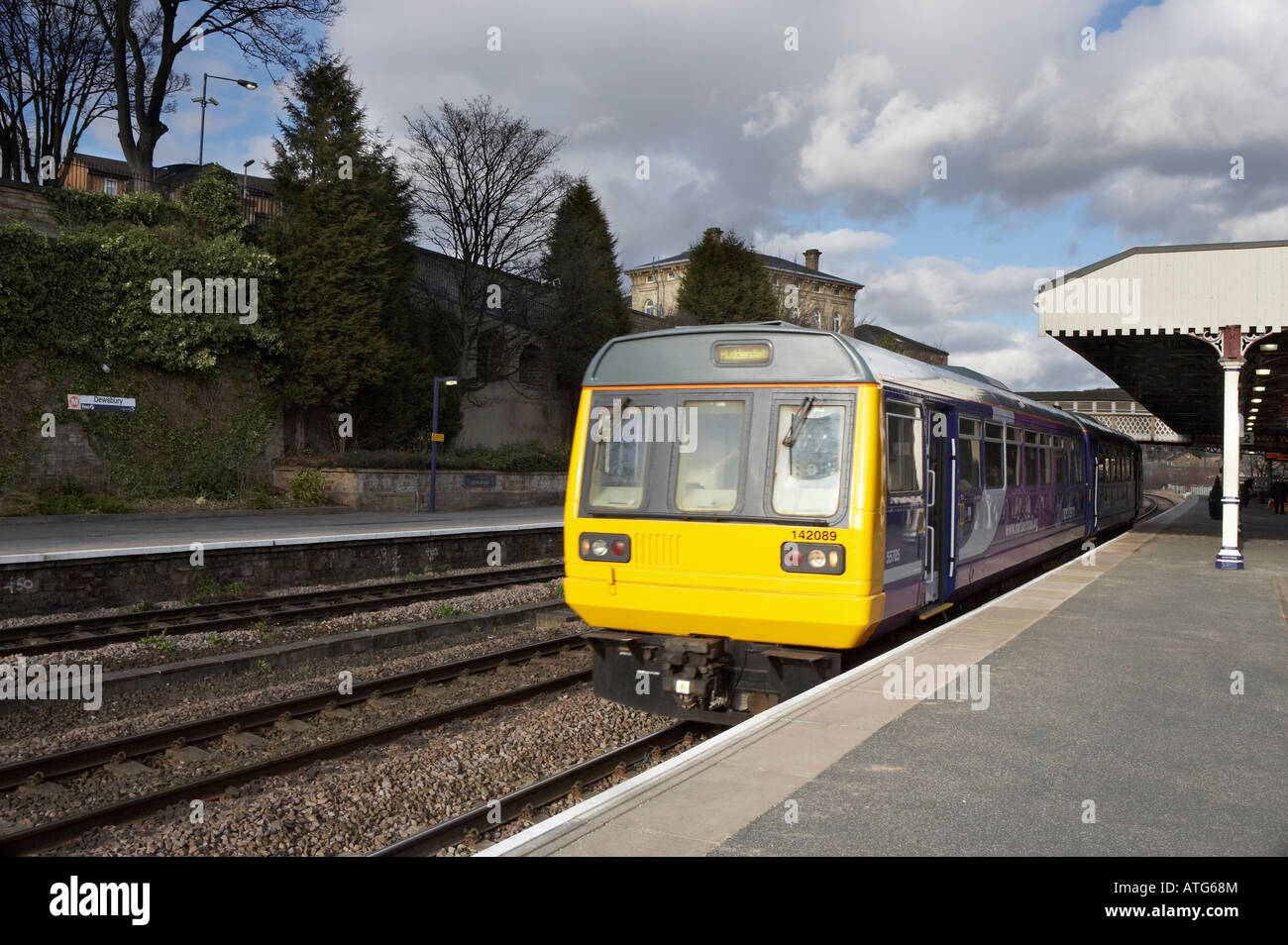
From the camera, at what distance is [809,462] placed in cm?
693

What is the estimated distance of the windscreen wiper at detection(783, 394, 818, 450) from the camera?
22.9 ft

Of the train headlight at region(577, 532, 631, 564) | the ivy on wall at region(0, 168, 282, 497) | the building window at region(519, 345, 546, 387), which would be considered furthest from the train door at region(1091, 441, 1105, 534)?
the building window at region(519, 345, 546, 387)

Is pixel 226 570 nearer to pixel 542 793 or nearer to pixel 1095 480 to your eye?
pixel 542 793

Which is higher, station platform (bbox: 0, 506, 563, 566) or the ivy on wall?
the ivy on wall

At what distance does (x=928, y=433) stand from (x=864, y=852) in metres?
4.78

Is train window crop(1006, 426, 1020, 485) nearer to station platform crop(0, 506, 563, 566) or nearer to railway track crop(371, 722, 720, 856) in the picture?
railway track crop(371, 722, 720, 856)

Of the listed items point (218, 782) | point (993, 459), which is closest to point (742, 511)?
point (218, 782)

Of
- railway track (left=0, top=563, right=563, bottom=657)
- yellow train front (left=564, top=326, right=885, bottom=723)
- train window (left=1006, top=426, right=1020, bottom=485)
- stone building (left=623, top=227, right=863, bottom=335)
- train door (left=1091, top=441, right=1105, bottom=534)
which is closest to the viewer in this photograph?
yellow train front (left=564, top=326, right=885, bottom=723)

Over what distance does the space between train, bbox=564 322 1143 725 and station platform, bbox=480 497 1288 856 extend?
662mm

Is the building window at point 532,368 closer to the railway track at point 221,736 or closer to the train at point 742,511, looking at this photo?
the railway track at point 221,736

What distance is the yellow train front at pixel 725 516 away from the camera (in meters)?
6.79
